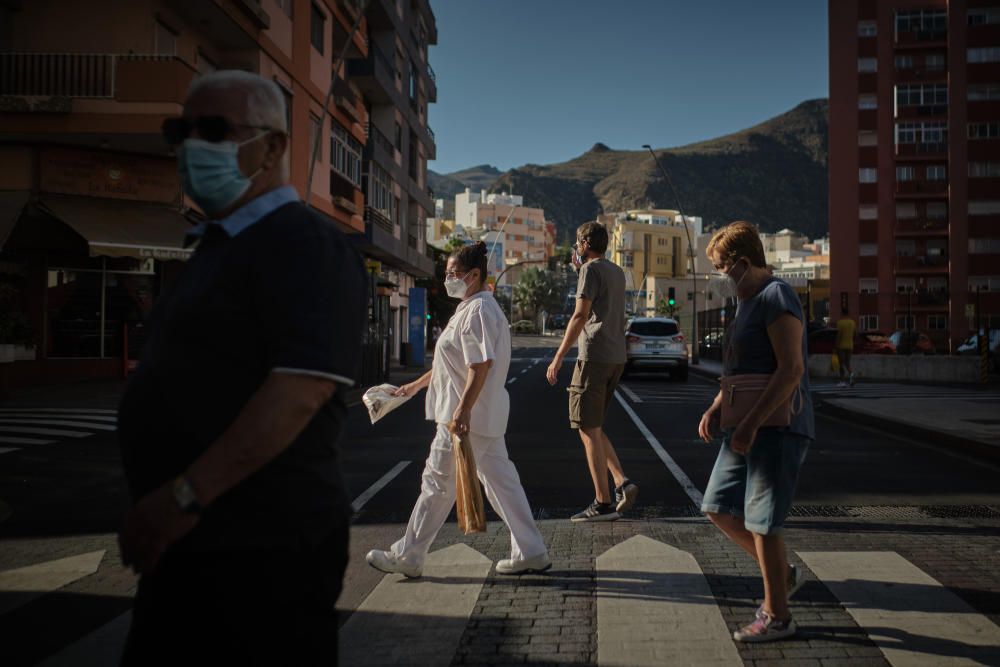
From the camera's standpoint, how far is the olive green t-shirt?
6.29 metres

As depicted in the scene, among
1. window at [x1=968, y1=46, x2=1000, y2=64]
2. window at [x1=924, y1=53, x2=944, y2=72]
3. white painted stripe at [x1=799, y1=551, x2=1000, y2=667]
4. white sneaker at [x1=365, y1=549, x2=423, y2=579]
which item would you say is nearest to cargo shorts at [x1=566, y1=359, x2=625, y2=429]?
white painted stripe at [x1=799, y1=551, x2=1000, y2=667]

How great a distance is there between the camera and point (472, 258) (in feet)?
16.0

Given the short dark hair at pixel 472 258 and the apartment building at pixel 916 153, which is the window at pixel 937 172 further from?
the short dark hair at pixel 472 258

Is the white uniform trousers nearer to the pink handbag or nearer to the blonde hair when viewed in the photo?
the pink handbag

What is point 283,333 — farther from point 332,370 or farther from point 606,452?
point 606,452

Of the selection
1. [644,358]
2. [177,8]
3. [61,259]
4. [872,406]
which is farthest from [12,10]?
[872,406]

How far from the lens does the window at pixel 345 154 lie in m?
27.6

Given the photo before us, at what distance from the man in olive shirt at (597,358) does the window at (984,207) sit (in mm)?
58319

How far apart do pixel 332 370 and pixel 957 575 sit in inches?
163

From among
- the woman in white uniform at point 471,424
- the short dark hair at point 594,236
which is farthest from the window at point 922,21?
the woman in white uniform at point 471,424

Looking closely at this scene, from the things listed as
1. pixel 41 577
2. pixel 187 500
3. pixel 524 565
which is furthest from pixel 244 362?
pixel 41 577

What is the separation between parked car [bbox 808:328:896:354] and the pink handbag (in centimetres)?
2837

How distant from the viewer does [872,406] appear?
50.4ft

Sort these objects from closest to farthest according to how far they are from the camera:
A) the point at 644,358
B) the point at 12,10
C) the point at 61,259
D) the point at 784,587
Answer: the point at 784,587 → the point at 12,10 → the point at 61,259 → the point at 644,358
